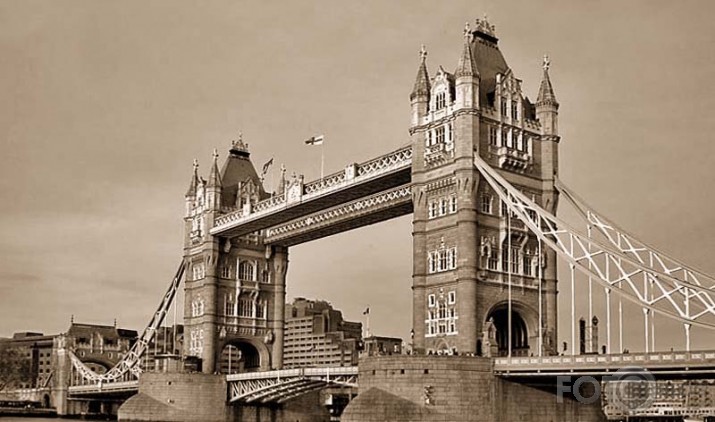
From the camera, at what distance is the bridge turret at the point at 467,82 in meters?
70.2

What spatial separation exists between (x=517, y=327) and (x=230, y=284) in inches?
1535

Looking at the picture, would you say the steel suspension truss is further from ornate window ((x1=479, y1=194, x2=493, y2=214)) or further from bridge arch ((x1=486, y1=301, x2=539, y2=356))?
ornate window ((x1=479, y1=194, x2=493, y2=214))

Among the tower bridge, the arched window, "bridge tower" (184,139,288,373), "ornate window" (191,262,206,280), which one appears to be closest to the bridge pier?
the tower bridge

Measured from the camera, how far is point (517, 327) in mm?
73812

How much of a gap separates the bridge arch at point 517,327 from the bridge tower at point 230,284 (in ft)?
119

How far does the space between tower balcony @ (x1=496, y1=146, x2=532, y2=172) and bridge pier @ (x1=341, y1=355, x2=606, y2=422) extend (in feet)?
47.5

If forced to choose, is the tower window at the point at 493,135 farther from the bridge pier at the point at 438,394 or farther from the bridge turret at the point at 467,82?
the bridge pier at the point at 438,394

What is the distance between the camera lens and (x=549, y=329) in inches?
2837

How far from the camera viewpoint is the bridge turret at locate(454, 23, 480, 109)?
70.2m

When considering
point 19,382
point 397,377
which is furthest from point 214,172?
point 19,382

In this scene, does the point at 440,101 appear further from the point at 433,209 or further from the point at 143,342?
the point at 143,342

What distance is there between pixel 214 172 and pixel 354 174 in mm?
27234

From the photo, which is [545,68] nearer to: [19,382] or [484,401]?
[484,401]

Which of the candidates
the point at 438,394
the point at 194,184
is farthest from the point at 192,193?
the point at 438,394
